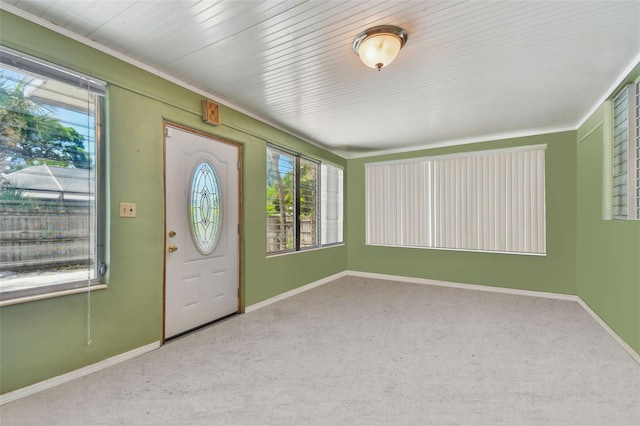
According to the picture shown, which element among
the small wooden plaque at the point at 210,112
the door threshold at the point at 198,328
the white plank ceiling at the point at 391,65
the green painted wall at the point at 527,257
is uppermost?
the white plank ceiling at the point at 391,65

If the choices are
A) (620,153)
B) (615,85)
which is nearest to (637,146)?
(620,153)

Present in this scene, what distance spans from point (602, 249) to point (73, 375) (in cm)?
509

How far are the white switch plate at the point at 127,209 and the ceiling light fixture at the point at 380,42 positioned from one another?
2.22m

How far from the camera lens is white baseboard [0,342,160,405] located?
1.88m

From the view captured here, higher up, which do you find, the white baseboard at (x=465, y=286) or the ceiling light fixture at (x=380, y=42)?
the ceiling light fixture at (x=380, y=42)

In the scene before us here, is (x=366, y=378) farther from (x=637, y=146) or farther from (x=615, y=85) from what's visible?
(x=615, y=85)

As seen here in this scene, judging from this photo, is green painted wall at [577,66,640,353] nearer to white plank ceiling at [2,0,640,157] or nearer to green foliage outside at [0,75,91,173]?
white plank ceiling at [2,0,640,157]

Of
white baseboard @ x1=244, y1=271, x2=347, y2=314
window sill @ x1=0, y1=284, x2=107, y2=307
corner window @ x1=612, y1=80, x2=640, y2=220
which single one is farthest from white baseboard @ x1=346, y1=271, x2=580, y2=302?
window sill @ x1=0, y1=284, x2=107, y2=307

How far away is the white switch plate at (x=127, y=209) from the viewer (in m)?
2.42

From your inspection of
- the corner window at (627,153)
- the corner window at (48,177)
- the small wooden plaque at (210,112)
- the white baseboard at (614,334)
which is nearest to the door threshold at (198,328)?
the corner window at (48,177)

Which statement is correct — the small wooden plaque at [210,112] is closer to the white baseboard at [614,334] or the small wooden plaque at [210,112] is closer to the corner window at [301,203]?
the corner window at [301,203]

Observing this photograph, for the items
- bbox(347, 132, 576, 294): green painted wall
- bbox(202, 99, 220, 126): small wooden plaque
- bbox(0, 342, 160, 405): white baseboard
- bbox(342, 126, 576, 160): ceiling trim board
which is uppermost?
bbox(342, 126, 576, 160): ceiling trim board

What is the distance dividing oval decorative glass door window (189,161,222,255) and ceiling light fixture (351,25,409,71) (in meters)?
1.99

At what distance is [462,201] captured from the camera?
16.3ft
